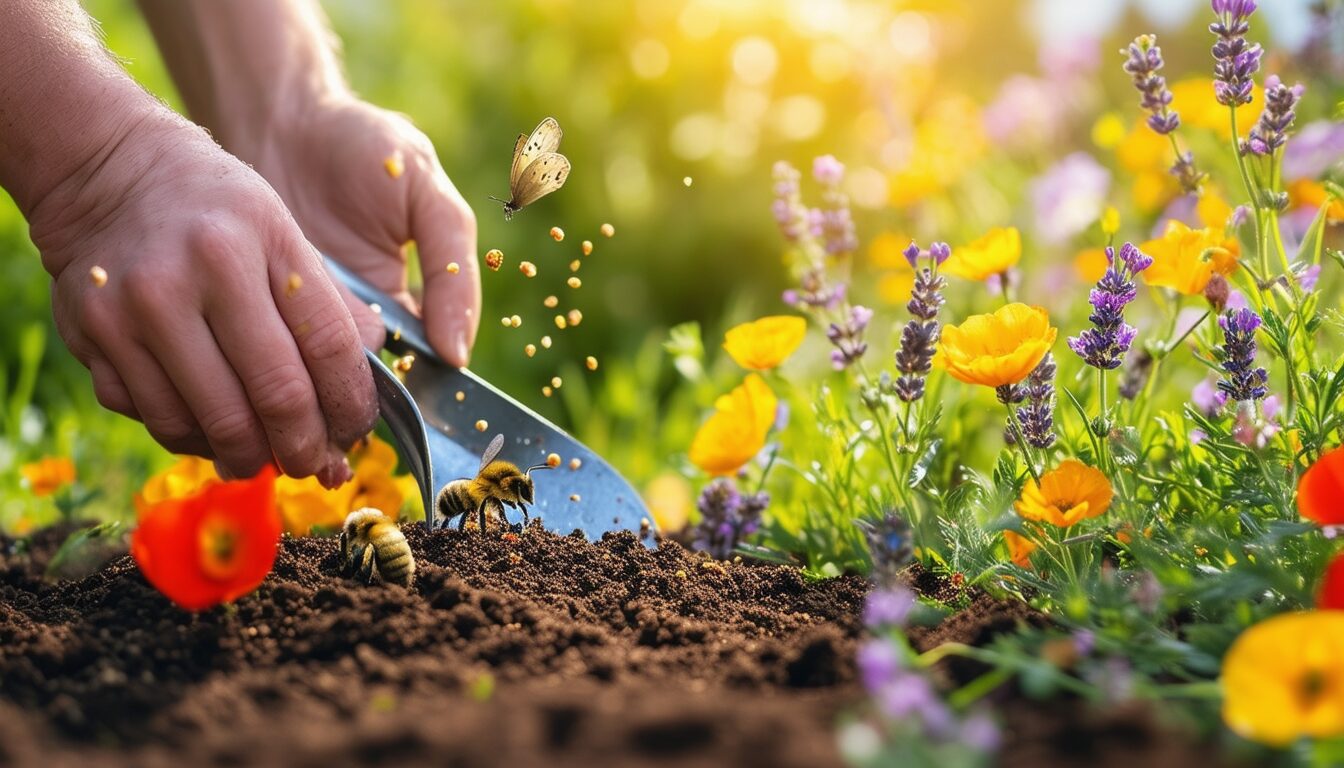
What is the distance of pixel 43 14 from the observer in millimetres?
1775

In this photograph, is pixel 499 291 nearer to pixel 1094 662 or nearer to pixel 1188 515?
pixel 1188 515

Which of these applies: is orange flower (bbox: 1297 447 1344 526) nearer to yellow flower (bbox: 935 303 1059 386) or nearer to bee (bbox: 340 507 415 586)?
yellow flower (bbox: 935 303 1059 386)

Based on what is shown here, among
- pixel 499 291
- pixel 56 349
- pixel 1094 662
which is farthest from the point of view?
pixel 499 291

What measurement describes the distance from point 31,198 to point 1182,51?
661 centimetres

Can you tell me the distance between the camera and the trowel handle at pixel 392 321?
2061mm

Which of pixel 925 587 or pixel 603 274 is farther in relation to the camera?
pixel 603 274

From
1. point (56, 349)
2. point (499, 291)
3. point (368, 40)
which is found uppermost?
point (368, 40)

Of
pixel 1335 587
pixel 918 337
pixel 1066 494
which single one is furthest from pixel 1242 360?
pixel 1335 587

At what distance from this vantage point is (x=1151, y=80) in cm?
179

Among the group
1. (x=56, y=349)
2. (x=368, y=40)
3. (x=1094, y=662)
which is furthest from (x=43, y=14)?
(x=368, y=40)

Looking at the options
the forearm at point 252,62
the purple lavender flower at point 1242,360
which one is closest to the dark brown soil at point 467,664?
the purple lavender flower at point 1242,360

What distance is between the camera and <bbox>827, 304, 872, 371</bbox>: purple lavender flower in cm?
195

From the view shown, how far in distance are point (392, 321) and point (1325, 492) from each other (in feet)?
4.83

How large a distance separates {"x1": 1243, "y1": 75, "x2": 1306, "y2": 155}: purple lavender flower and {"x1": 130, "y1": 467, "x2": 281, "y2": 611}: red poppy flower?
4.69 ft
